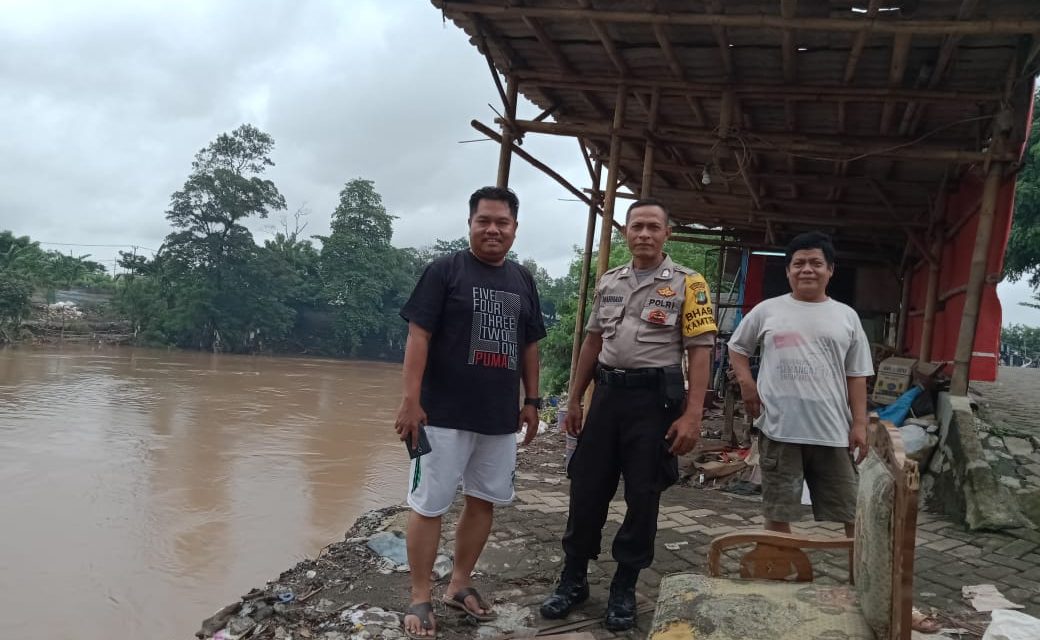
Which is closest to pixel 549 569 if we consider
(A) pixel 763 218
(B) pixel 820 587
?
(B) pixel 820 587

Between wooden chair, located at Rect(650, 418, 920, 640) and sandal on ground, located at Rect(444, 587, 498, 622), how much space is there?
3.30ft

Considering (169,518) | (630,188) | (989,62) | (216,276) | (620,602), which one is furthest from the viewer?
(216,276)

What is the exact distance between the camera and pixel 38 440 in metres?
9.58

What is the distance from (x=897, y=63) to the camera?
4.57m

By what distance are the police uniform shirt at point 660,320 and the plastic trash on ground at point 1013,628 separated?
1251mm

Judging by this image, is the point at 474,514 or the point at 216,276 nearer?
the point at 474,514

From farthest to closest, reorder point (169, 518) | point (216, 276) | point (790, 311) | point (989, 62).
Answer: point (216, 276) → point (169, 518) → point (989, 62) → point (790, 311)

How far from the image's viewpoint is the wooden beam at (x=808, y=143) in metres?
5.49

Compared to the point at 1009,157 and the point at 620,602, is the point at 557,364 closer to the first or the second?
the point at 1009,157

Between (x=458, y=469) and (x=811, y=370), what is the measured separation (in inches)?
56.5

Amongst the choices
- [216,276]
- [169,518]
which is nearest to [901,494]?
[169,518]

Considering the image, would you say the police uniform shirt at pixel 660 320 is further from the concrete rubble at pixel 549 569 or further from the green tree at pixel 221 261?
the green tree at pixel 221 261

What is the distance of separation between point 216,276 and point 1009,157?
33.6 m

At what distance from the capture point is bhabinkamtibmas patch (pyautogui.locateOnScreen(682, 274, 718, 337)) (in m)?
2.45
